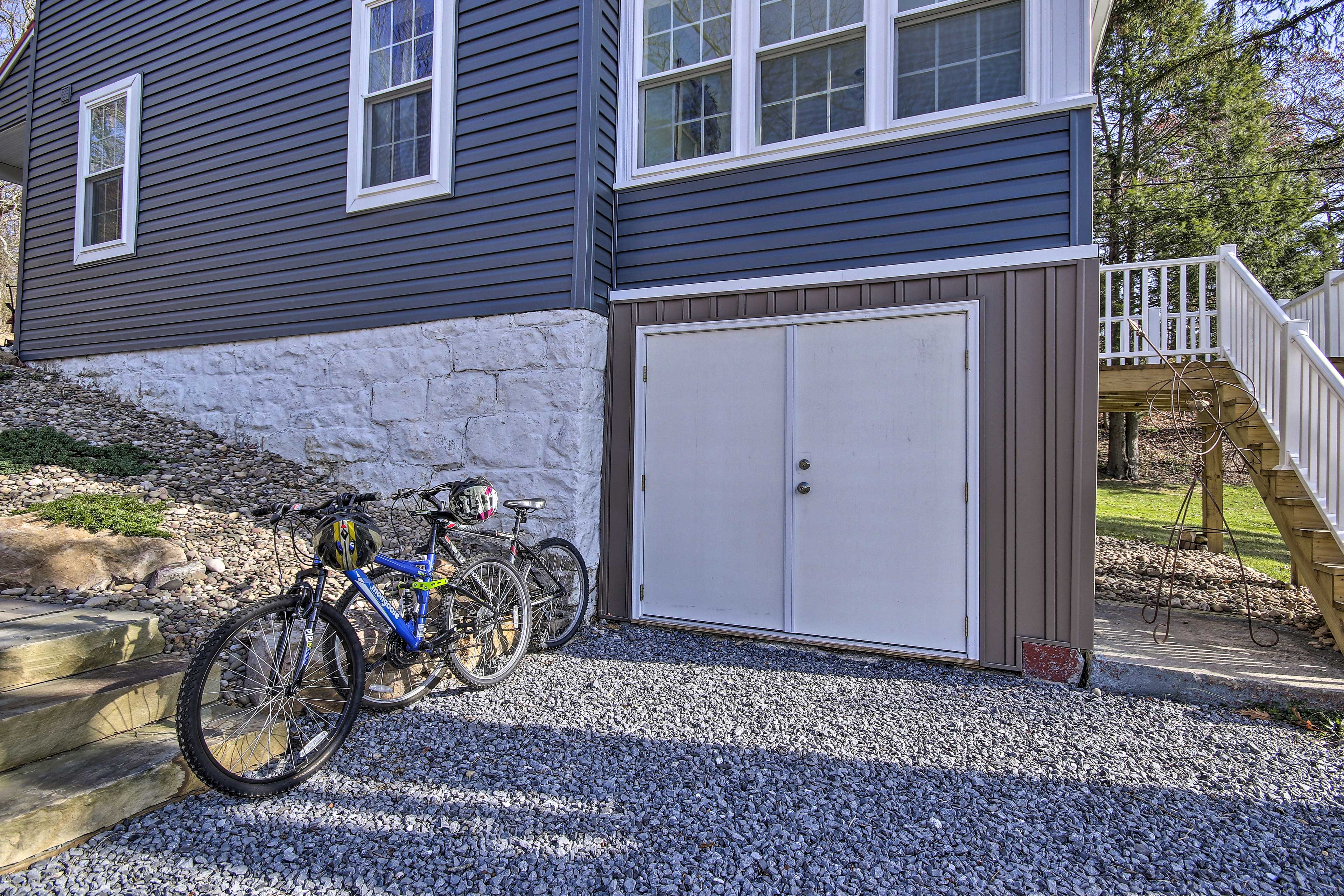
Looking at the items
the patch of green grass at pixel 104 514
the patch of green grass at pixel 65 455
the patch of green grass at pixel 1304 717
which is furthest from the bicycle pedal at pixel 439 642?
the patch of green grass at pixel 1304 717

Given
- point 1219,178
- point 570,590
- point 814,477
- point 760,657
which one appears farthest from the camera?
point 1219,178

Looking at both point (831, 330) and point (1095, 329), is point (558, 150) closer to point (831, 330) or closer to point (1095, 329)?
point (831, 330)

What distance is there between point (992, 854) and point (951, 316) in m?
2.60

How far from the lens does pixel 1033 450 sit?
343 centimetres

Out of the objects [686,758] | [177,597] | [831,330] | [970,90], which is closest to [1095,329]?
[831,330]

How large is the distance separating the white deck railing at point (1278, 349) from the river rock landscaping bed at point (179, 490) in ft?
18.3

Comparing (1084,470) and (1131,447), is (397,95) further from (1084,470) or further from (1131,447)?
(1131,447)

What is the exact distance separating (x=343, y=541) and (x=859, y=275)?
2.98 metres

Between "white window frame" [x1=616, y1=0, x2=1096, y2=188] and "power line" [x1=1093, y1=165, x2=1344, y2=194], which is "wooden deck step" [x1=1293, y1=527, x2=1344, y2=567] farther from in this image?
"power line" [x1=1093, y1=165, x2=1344, y2=194]

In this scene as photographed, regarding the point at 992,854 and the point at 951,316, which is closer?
the point at 992,854

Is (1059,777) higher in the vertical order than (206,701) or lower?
lower

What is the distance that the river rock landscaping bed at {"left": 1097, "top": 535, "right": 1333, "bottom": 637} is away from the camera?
180 inches

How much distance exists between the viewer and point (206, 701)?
2.37 metres

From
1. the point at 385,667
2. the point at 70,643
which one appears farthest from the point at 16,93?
the point at 385,667
